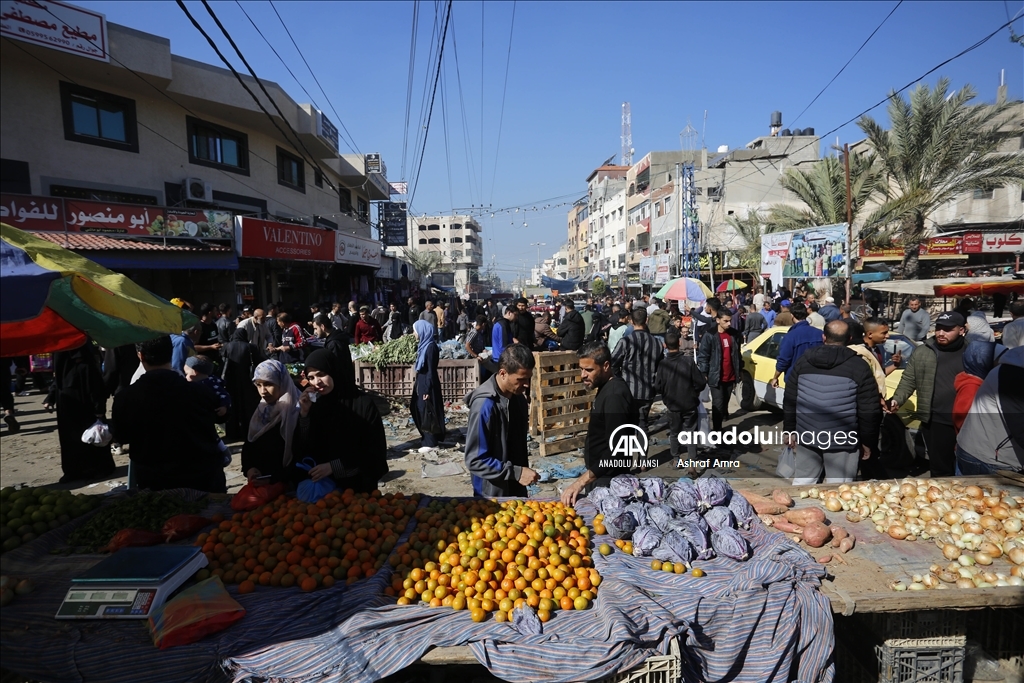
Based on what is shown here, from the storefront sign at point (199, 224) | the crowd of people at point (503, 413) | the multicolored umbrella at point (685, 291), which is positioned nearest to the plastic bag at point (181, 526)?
the crowd of people at point (503, 413)

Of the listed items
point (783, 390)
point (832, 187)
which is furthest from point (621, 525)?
point (832, 187)

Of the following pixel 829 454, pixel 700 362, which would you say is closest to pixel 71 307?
pixel 829 454

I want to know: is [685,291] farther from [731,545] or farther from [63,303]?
[63,303]

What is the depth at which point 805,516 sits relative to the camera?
3.39m

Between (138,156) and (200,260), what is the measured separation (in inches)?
188

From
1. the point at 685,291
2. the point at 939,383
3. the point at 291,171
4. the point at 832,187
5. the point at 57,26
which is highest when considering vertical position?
the point at 57,26

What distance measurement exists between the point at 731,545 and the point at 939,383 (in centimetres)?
343

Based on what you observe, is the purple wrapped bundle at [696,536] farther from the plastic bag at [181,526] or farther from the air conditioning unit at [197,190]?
the air conditioning unit at [197,190]

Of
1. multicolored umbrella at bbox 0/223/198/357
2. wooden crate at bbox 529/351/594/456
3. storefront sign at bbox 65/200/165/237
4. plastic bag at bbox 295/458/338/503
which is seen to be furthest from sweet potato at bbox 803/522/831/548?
storefront sign at bbox 65/200/165/237

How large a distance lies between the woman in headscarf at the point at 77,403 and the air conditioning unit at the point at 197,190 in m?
13.1

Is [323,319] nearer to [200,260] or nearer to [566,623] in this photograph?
[200,260]

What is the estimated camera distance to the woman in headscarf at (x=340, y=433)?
3719mm

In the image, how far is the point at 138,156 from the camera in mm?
16422

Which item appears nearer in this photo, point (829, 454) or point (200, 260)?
point (829, 454)
